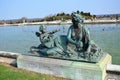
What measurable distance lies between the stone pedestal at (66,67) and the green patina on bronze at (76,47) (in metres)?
0.17

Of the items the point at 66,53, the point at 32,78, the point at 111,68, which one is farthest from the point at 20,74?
the point at 111,68

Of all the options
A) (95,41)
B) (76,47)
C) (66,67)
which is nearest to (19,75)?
(66,67)

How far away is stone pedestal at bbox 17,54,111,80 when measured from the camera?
17.3 ft

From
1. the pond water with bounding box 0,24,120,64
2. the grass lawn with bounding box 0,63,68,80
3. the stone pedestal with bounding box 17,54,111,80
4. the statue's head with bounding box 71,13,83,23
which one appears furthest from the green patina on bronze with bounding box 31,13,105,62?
the pond water with bounding box 0,24,120,64

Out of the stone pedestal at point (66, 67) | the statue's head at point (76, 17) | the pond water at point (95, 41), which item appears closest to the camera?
the stone pedestal at point (66, 67)

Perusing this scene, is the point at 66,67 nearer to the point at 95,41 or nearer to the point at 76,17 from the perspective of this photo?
the point at 76,17

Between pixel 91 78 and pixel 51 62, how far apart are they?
1.31 metres

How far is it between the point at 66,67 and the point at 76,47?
707mm

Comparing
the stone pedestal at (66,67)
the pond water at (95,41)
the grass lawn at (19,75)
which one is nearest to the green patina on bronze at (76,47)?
the stone pedestal at (66,67)

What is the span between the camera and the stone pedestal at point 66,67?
208 inches

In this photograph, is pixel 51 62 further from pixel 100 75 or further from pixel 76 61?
pixel 100 75

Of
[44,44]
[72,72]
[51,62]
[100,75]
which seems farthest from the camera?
[44,44]

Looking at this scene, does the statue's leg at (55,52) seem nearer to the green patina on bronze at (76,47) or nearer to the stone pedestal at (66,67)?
the green patina on bronze at (76,47)

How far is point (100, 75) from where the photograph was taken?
5.22 meters
